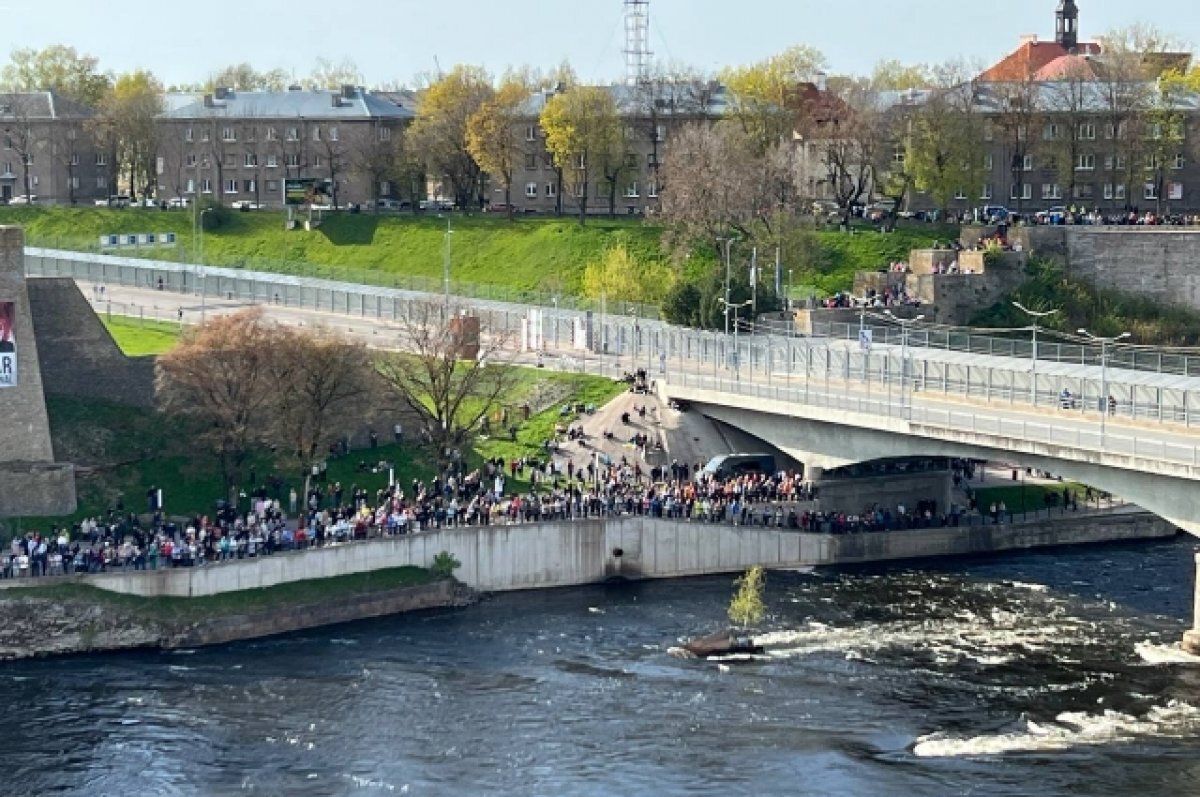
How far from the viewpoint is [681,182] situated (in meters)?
125

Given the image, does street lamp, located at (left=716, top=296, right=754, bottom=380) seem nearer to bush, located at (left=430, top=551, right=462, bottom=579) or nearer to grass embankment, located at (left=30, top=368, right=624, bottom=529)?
grass embankment, located at (left=30, top=368, right=624, bottom=529)

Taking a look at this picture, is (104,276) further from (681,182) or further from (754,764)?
(754,764)

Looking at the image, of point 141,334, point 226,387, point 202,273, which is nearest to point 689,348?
point 226,387

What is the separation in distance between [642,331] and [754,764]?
49119 mm

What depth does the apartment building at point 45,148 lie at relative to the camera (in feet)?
524

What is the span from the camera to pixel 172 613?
3014 inches

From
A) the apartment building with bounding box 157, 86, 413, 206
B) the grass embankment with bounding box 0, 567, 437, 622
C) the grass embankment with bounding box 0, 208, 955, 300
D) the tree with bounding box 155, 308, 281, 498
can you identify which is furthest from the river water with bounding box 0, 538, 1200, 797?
the apartment building with bounding box 157, 86, 413, 206

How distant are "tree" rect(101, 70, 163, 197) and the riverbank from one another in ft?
280

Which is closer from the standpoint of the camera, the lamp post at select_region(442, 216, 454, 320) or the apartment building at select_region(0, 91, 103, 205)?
the lamp post at select_region(442, 216, 454, 320)

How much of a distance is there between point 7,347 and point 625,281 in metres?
44.2

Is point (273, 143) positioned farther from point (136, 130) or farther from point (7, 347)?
point (7, 347)

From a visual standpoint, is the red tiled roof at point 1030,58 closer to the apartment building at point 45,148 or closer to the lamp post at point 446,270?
the lamp post at point 446,270

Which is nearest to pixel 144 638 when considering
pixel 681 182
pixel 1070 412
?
pixel 1070 412

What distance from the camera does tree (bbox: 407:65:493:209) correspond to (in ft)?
493
